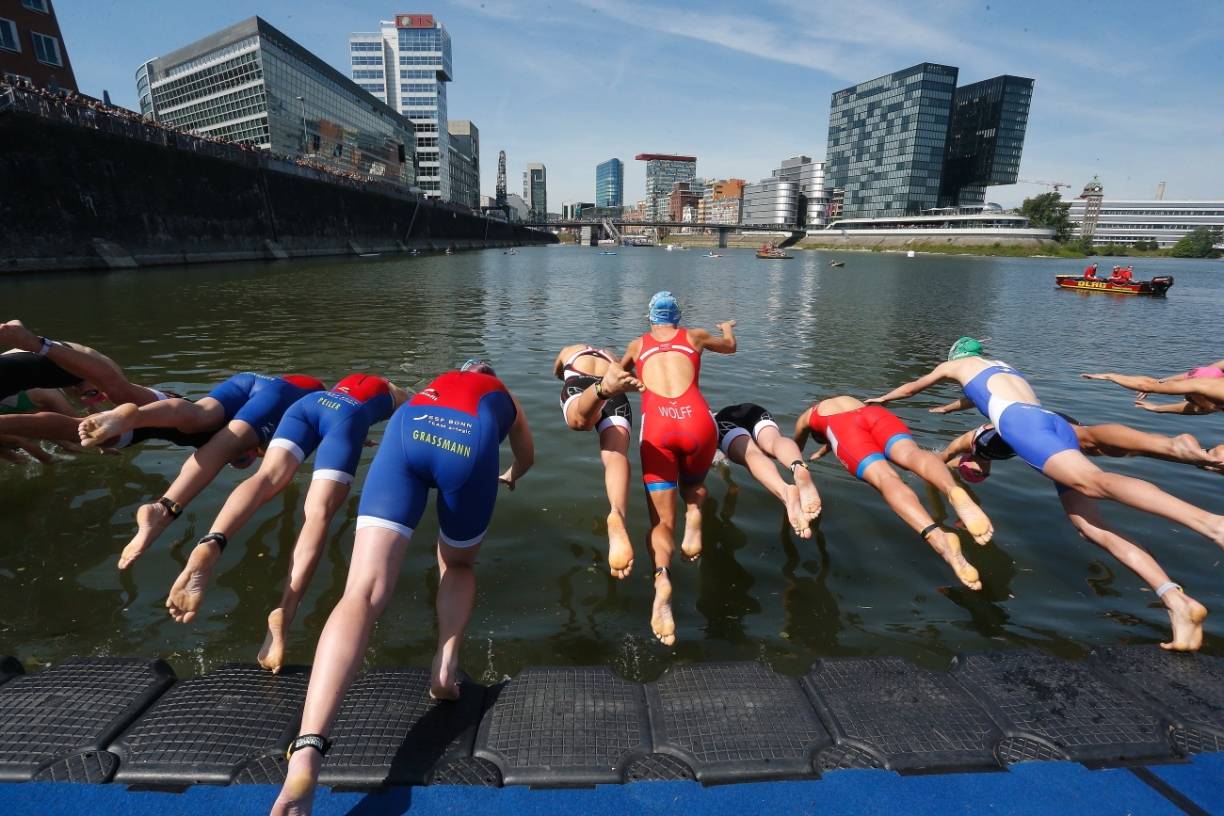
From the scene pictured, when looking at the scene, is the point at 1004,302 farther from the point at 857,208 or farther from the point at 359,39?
the point at 359,39

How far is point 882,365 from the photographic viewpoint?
49.0 ft

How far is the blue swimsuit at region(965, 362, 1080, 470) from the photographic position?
479cm

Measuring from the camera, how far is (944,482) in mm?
4832

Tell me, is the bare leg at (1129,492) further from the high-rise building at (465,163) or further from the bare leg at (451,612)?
the high-rise building at (465,163)

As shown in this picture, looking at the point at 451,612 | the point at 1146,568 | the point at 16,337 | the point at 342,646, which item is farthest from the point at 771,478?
the point at 16,337

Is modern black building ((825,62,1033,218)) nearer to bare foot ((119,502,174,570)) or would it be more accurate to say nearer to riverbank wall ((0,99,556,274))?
riverbank wall ((0,99,556,274))

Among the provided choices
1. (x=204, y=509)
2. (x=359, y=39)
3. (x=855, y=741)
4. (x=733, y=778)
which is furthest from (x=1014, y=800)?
(x=359, y=39)

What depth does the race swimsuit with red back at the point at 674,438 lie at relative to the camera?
Result: 4.96 meters

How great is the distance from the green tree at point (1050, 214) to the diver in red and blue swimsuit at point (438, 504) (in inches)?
5431

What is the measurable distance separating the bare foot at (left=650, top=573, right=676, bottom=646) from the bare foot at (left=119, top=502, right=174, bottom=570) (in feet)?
12.0

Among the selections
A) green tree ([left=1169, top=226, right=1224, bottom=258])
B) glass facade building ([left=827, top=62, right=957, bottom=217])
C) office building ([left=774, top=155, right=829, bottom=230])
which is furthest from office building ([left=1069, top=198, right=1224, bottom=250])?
office building ([left=774, top=155, right=829, bottom=230])

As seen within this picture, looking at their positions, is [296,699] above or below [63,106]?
below

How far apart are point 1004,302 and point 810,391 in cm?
2516

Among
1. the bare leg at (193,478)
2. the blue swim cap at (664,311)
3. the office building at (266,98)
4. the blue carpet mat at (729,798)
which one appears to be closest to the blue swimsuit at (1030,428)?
the blue carpet mat at (729,798)
